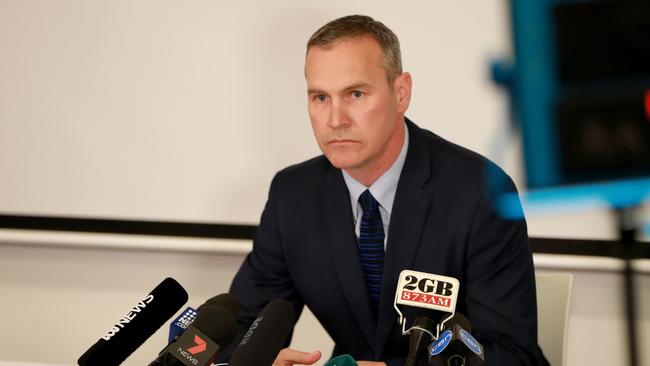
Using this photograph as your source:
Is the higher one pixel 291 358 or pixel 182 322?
pixel 182 322

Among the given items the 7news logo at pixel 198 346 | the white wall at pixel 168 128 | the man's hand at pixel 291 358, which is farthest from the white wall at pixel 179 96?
the 7news logo at pixel 198 346

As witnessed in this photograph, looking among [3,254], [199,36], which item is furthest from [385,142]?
[3,254]

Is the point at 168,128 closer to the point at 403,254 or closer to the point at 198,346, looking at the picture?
the point at 403,254

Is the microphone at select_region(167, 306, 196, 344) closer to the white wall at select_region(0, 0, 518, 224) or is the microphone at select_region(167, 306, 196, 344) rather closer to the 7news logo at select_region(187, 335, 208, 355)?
the 7news logo at select_region(187, 335, 208, 355)

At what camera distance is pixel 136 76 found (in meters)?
3.52

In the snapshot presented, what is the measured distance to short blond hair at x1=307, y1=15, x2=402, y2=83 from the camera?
2.27 metres

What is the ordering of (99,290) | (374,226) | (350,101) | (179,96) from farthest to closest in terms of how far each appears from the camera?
(99,290) < (179,96) < (374,226) < (350,101)

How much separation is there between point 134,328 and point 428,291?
0.58 meters

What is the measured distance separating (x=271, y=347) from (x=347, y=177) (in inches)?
36.2

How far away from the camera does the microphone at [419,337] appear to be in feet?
4.67

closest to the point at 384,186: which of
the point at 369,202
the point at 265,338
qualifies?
the point at 369,202

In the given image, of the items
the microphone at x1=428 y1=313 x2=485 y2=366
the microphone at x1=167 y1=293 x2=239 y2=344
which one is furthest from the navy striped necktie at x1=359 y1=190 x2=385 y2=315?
the microphone at x1=428 y1=313 x2=485 y2=366

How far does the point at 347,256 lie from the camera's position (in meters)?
2.35

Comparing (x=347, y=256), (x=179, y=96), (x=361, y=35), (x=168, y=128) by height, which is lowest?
(x=347, y=256)
